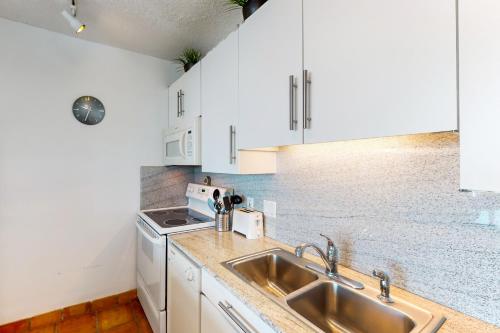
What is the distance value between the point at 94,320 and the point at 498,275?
8.93ft

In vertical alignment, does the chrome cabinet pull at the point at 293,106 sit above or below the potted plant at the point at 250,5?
below

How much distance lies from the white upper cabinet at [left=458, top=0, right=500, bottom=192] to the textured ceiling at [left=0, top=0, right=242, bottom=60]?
1564mm

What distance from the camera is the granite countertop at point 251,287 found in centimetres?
82

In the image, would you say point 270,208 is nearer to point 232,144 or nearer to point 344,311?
point 232,144

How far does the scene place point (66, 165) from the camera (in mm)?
2154

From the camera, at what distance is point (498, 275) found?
0.79 m

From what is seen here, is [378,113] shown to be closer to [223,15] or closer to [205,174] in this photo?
[223,15]

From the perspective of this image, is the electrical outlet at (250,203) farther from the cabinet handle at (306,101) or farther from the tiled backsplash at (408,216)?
the cabinet handle at (306,101)

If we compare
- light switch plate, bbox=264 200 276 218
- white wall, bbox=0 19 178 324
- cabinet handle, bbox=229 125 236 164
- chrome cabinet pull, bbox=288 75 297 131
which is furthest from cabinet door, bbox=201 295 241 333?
white wall, bbox=0 19 178 324

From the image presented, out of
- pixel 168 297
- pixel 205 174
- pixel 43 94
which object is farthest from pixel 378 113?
pixel 43 94

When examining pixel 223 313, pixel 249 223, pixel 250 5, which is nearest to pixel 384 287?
pixel 223 313

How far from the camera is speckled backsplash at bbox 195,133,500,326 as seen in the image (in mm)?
833

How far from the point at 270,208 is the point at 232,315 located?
0.79 m

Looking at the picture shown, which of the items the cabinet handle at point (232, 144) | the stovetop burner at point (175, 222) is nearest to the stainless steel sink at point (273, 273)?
the cabinet handle at point (232, 144)
